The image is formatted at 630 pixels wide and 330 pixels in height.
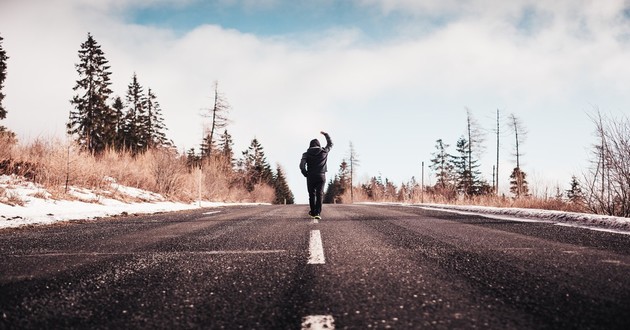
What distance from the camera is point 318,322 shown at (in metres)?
1.64

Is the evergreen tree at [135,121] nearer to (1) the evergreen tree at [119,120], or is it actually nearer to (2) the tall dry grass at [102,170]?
(1) the evergreen tree at [119,120]

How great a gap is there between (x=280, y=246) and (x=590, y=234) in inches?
175

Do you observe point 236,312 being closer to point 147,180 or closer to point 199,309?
point 199,309

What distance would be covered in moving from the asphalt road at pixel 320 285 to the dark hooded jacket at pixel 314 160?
15.8 ft

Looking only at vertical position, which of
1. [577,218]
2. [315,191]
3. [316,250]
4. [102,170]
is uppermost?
[102,170]

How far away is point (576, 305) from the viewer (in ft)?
6.05

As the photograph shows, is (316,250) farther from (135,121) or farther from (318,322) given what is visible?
(135,121)

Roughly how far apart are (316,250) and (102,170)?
46.9 feet

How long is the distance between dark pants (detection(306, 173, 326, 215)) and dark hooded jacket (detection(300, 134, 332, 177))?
5.2 inches

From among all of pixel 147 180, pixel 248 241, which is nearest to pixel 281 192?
pixel 147 180

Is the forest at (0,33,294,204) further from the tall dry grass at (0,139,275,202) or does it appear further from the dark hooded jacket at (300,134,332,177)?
the dark hooded jacket at (300,134,332,177)

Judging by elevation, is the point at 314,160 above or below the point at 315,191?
above

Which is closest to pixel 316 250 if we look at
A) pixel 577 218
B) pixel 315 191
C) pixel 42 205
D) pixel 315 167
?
pixel 315 191

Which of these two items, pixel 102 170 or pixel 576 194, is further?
pixel 102 170
